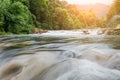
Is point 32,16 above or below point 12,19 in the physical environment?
above

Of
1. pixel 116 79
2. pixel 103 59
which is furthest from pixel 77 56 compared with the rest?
pixel 116 79

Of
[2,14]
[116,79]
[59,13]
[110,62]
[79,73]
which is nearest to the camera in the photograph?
[116,79]

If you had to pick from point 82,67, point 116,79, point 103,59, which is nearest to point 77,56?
point 103,59

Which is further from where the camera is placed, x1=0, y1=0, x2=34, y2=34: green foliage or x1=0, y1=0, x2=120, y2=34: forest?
x1=0, y1=0, x2=120, y2=34: forest

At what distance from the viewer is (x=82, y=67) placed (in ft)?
14.4

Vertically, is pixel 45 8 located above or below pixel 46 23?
above

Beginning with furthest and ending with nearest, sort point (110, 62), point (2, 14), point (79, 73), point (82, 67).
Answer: point (2, 14), point (110, 62), point (82, 67), point (79, 73)

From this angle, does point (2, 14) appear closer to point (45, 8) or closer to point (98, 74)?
point (45, 8)

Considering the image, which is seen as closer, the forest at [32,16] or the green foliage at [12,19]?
the green foliage at [12,19]

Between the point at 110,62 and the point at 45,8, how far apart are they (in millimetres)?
36860

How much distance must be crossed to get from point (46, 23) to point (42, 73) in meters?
36.8

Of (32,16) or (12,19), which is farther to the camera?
(32,16)

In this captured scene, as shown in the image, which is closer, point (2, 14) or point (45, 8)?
point (2, 14)

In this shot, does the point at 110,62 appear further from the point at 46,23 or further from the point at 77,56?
the point at 46,23
